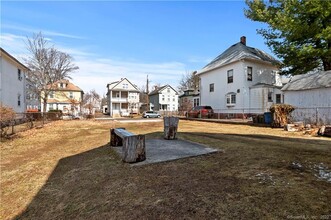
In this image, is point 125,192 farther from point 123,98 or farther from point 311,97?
point 123,98

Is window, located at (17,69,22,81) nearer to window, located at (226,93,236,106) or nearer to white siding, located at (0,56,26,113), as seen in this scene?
white siding, located at (0,56,26,113)

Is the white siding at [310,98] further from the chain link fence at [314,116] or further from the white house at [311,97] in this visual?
the chain link fence at [314,116]

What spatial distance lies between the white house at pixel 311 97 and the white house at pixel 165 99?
38632mm

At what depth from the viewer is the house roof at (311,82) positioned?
45.6 feet

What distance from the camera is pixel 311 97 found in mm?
14539

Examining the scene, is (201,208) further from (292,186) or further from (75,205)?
(75,205)

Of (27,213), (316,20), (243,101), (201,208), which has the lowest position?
(27,213)

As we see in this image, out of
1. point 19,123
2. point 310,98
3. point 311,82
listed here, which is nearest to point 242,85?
point 311,82

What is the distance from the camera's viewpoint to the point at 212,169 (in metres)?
4.54

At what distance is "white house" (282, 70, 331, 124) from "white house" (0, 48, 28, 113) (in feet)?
71.3

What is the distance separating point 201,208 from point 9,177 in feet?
18.3

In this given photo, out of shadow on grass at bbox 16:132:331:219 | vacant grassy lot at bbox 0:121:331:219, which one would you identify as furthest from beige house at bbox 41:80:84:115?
shadow on grass at bbox 16:132:331:219

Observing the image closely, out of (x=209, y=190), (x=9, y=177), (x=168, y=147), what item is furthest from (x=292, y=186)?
(x=9, y=177)

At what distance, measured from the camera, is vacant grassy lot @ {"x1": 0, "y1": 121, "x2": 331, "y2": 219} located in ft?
9.39
